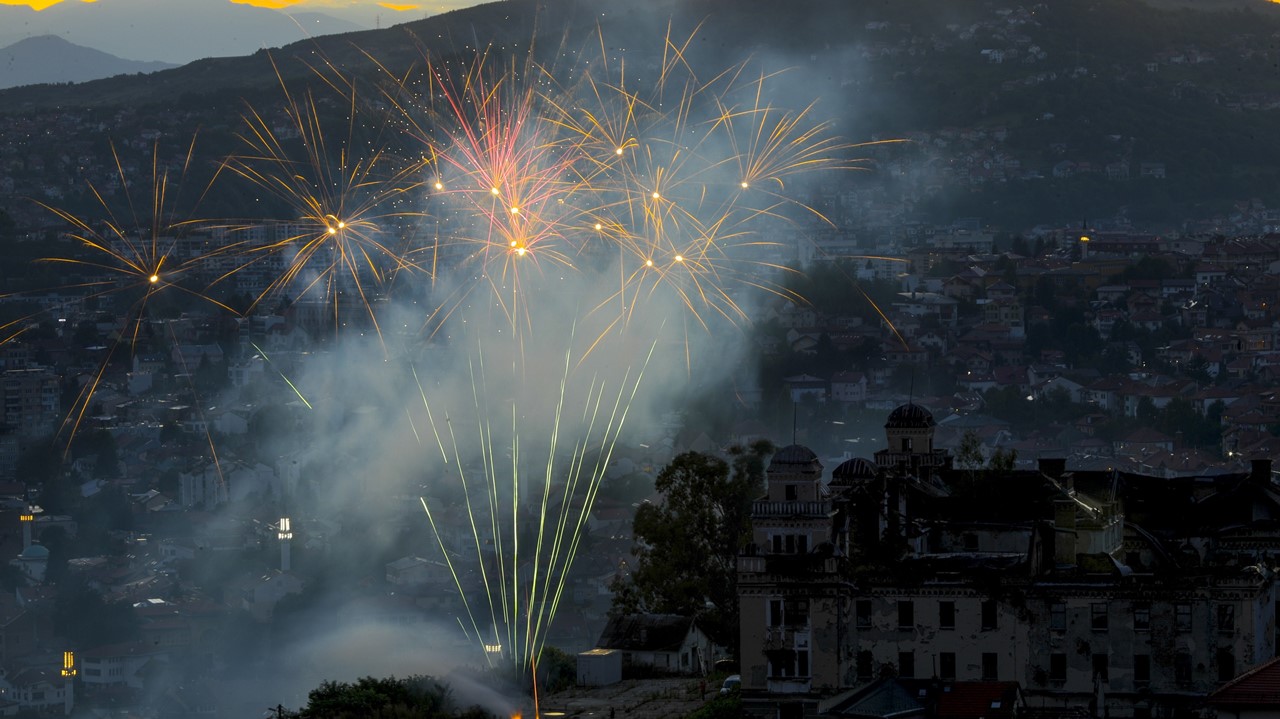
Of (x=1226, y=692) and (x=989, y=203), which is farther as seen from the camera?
(x=989, y=203)

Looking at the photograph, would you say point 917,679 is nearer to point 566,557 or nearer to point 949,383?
point 566,557

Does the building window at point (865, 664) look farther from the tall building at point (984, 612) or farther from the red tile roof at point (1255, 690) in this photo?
the red tile roof at point (1255, 690)

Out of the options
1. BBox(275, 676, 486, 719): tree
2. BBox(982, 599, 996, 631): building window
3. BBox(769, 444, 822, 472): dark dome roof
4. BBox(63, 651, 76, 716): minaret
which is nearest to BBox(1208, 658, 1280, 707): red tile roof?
BBox(982, 599, 996, 631): building window

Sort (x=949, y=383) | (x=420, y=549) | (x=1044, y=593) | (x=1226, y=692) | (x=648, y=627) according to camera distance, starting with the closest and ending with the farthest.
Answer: (x=1226, y=692)
(x=1044, y=593)
(x=648, y=627)
(x=420, y=549)
(x=949, y=383)

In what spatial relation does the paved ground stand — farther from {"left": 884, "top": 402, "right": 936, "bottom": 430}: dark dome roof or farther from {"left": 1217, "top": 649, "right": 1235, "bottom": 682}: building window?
{"left": 1217, "top": 649, "right": 1235, "bottom": 682}: building window

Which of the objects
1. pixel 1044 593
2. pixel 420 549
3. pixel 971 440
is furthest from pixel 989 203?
pixel 1044 593

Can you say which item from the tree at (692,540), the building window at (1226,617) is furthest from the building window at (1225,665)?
the tree at (692,540)
